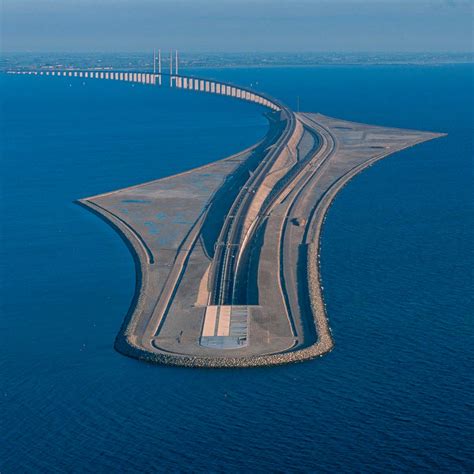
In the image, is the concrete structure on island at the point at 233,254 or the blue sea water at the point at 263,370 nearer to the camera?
the blue sea water at the point at 263,370

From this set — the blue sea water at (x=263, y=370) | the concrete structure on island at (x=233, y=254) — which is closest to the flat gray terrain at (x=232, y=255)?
the concrete structure on island at (x=233, y=254)

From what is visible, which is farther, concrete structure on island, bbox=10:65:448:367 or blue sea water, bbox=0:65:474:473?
concrete structure on island, bbox=10:65:448:367

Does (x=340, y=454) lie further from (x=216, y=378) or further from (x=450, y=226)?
(x=450, y=226)

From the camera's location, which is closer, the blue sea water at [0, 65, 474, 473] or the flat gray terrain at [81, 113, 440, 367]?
the blue sea water at [0, 65, 474, 473]

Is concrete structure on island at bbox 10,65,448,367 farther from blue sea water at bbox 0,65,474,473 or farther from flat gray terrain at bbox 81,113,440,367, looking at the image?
blue sea water at bbox 0,65,474,473

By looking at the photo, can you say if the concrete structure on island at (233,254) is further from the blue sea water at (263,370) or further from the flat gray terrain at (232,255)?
the blue sea water at (263,370)

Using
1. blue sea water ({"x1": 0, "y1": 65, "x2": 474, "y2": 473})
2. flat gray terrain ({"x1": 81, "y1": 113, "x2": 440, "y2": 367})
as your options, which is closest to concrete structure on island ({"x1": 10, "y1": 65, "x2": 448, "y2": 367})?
flat gray terrain ({"x1": 81, "y1": 113, "x2": 440, "y2": 367})
